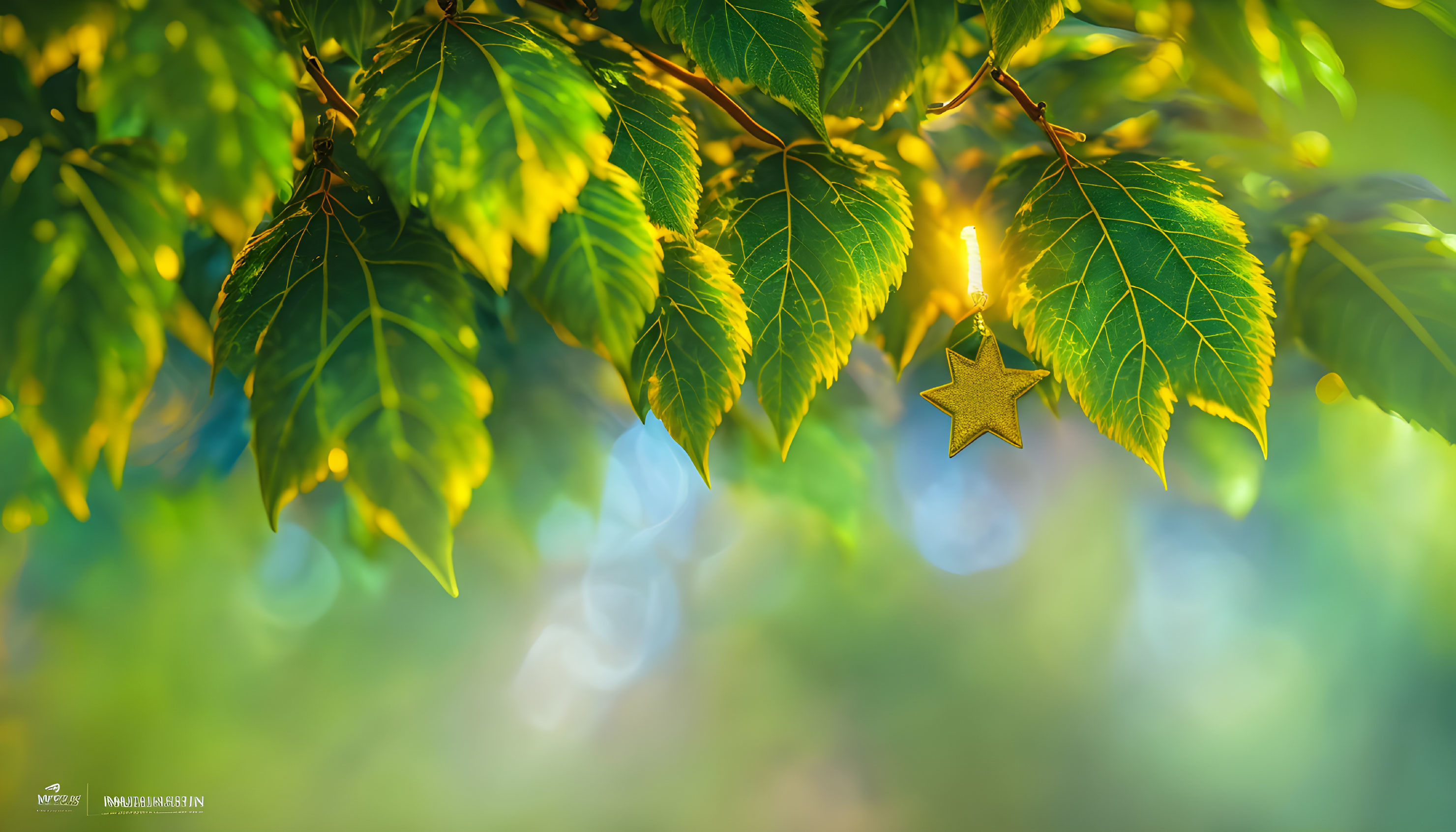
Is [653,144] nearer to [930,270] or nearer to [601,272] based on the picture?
[601,272]

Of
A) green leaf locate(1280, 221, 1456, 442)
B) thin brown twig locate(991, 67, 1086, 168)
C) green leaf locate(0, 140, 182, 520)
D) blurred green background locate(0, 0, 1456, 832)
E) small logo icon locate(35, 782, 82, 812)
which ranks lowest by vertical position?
small logo icon locate(35, 782, 82, 812)

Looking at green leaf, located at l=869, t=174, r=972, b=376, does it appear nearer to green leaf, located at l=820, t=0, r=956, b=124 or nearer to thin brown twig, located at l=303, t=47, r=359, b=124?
green leaf, located at l=820, t=0, r=956, b=124

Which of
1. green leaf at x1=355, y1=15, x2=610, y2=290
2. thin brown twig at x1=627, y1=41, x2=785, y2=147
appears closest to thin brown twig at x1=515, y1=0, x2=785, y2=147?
thin brown twig at x1=627, y1=41, x2=785, y2=147

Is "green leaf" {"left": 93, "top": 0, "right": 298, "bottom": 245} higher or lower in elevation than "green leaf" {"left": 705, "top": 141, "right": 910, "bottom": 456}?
higher

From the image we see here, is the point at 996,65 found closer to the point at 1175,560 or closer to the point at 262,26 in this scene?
the point at 262,26

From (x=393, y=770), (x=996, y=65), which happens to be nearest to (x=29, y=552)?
(x=393, y=770)

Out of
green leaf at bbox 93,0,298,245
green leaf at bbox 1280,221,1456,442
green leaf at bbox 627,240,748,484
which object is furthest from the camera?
green leaf at bbox 1280,221,1456,442
